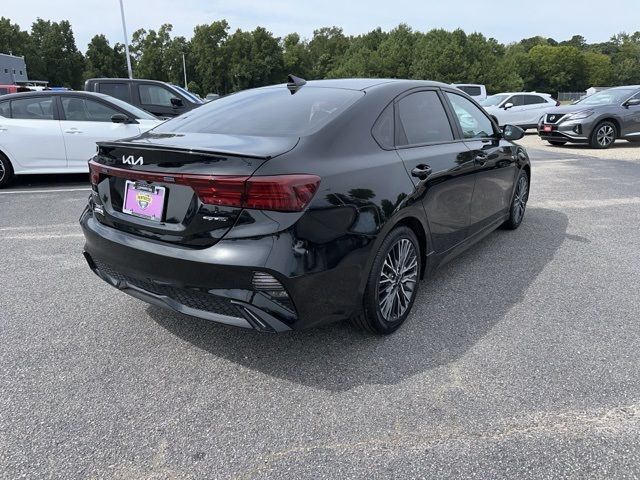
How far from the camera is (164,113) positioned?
38.7 feet

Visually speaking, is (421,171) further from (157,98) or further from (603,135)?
(603,135)

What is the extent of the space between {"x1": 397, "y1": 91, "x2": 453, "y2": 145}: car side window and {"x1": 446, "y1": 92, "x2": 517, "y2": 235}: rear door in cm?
27

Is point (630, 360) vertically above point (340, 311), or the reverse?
point (340, 311)

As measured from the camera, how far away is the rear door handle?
319 centimetres

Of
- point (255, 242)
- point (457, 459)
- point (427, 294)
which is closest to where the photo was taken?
point (457, 459)

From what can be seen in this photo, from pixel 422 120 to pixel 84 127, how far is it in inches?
249

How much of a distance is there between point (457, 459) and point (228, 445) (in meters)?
1.00

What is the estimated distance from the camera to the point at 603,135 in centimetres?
1277

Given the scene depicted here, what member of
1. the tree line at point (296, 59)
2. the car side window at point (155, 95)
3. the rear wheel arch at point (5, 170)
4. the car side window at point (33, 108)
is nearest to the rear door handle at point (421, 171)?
the car side window at point (33, 108)

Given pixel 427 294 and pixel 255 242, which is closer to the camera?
pixel 255 242

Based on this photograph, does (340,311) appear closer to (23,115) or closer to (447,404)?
(447,404)

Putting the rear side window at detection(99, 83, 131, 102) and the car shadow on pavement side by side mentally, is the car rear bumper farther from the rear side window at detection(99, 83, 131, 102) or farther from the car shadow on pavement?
the rear side window at detection(99, 83, 131, 102)

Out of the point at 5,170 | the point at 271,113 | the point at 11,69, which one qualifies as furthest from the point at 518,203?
the point at 11,69

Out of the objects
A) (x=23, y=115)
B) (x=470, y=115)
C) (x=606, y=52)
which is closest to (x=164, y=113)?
(x=23, y=115)
